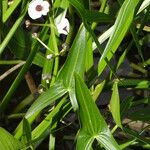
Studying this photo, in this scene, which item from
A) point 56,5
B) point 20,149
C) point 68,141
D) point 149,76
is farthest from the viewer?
point 149,76

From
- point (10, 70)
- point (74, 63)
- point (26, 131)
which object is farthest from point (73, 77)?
point (10, 70)

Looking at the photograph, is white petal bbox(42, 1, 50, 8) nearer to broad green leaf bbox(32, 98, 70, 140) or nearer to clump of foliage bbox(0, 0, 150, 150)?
clump of foliage bbox(0, 0, 150, 150)

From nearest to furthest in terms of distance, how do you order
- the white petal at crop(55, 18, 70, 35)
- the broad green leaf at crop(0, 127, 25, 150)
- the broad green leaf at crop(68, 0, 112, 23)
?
the broad green leaf at crop(68, 0, 112, 23) < the broad green leaf at crop(0, 127, 25, 150) < the white petal at crop(55, 18, 70, 35)

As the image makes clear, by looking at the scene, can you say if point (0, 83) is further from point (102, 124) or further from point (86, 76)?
point (102, 124)

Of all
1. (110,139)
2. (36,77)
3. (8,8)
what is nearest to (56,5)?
(8,8)

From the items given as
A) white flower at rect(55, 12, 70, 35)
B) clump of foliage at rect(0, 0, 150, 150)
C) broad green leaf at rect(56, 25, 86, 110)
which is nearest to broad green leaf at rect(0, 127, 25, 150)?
clump of foliage at rect(0, 0, 150, 150)

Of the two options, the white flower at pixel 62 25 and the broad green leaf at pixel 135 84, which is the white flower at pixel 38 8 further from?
the broad green leaf at pixel 135 84
